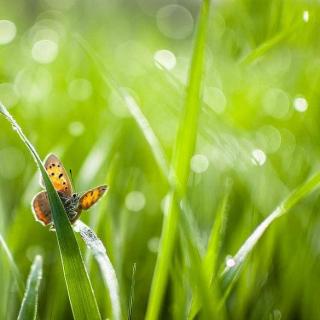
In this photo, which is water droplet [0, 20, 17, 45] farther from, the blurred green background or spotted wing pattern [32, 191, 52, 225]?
spotted wing pattern [32, 191, 52, 225]

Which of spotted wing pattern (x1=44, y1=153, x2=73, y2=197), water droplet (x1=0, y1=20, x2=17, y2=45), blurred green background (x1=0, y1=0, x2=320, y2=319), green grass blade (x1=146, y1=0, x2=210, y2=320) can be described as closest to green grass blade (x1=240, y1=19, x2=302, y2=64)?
blurred green background (x1=0, y1=0, x2=320, y2=319)

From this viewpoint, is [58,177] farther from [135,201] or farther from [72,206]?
[135,201]

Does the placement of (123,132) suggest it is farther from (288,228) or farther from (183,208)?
A: (183,208)

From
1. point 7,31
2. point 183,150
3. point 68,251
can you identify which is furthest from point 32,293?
point 7,31

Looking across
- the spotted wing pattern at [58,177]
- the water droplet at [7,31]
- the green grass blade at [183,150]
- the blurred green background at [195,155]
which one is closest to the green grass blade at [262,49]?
the blurred green background at [195,155]

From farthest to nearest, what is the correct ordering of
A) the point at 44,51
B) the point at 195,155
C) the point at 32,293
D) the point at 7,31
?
the point at 7,31, the point at 44,51, the point at 195,155, the point at 32,293

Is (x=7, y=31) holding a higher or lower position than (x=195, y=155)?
higher

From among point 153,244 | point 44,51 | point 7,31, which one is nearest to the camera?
point 153,244
